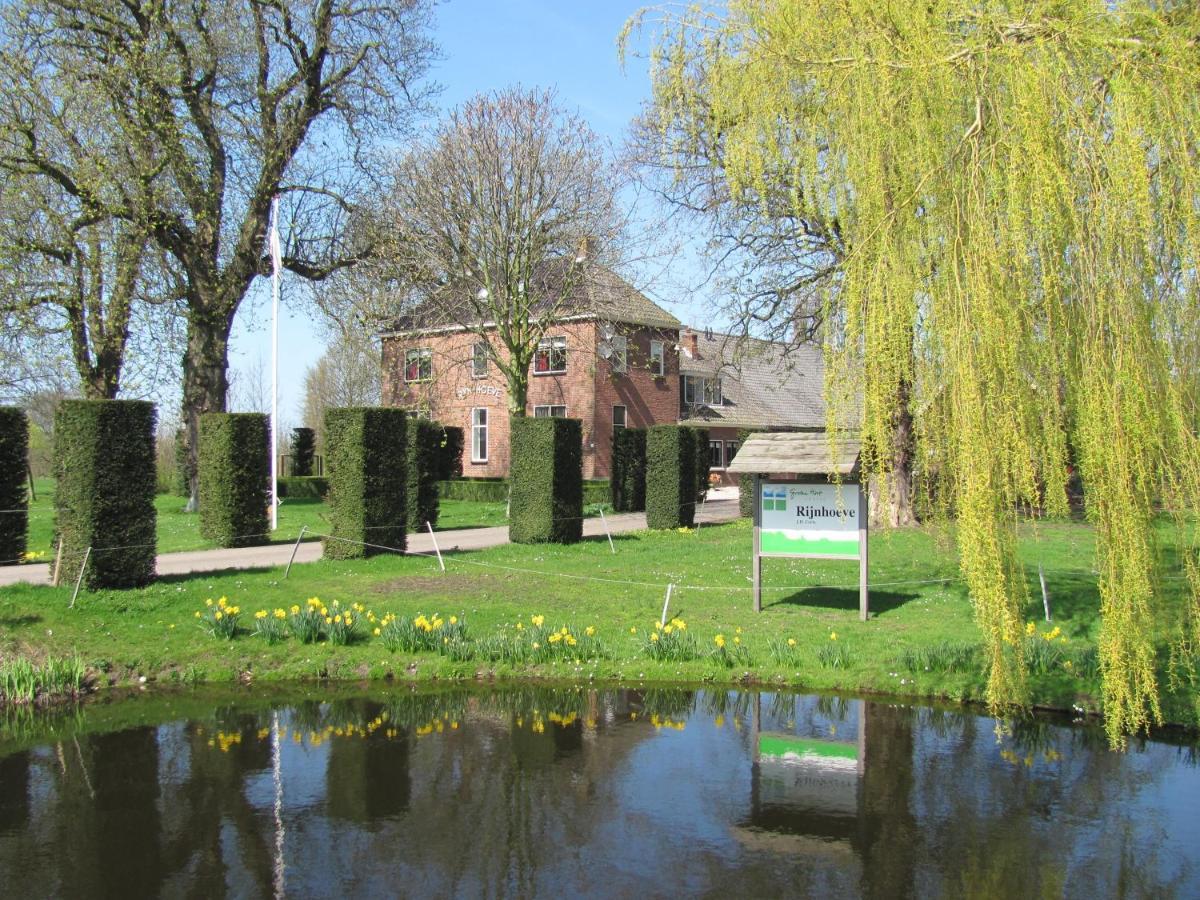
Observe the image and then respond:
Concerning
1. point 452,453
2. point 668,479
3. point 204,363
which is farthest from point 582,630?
point 452,453

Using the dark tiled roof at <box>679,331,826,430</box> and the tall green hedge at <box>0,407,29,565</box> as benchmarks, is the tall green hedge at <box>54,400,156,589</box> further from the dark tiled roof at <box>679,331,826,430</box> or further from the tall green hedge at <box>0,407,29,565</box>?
the dark tiled roof at <box>679,331,826,430</box>

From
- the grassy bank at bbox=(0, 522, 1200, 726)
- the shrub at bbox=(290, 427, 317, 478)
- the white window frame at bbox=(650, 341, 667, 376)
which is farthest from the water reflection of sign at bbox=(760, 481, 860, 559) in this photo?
the shrub at bbox=(290, 427, 317, 478)

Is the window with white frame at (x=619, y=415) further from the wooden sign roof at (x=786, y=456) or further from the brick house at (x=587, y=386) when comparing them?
the wooden sign roof at (x=786, y=456)

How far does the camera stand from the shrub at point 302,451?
141 feet

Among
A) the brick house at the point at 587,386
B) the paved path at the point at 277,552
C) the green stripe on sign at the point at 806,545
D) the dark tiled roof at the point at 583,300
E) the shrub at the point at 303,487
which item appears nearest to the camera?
the green stripe on sign at the point at 806,545

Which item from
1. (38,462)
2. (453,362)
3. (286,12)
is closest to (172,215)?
(286,12)

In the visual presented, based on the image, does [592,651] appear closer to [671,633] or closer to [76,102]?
[671,633]

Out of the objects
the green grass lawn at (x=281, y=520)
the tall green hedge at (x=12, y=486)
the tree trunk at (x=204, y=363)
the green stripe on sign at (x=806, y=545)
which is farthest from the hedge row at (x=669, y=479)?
the tall green hedge at (x=12, y=486)

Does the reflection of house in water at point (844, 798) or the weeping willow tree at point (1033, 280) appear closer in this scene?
the weeping willow tree at point (1033, 280)

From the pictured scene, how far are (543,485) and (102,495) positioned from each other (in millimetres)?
8409

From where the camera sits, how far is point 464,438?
39.9 m

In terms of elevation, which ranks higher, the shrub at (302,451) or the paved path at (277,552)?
the shrub at (302,451)

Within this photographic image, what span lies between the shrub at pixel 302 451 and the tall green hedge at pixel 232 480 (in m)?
23.6

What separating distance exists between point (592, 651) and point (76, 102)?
1965 centimetres
